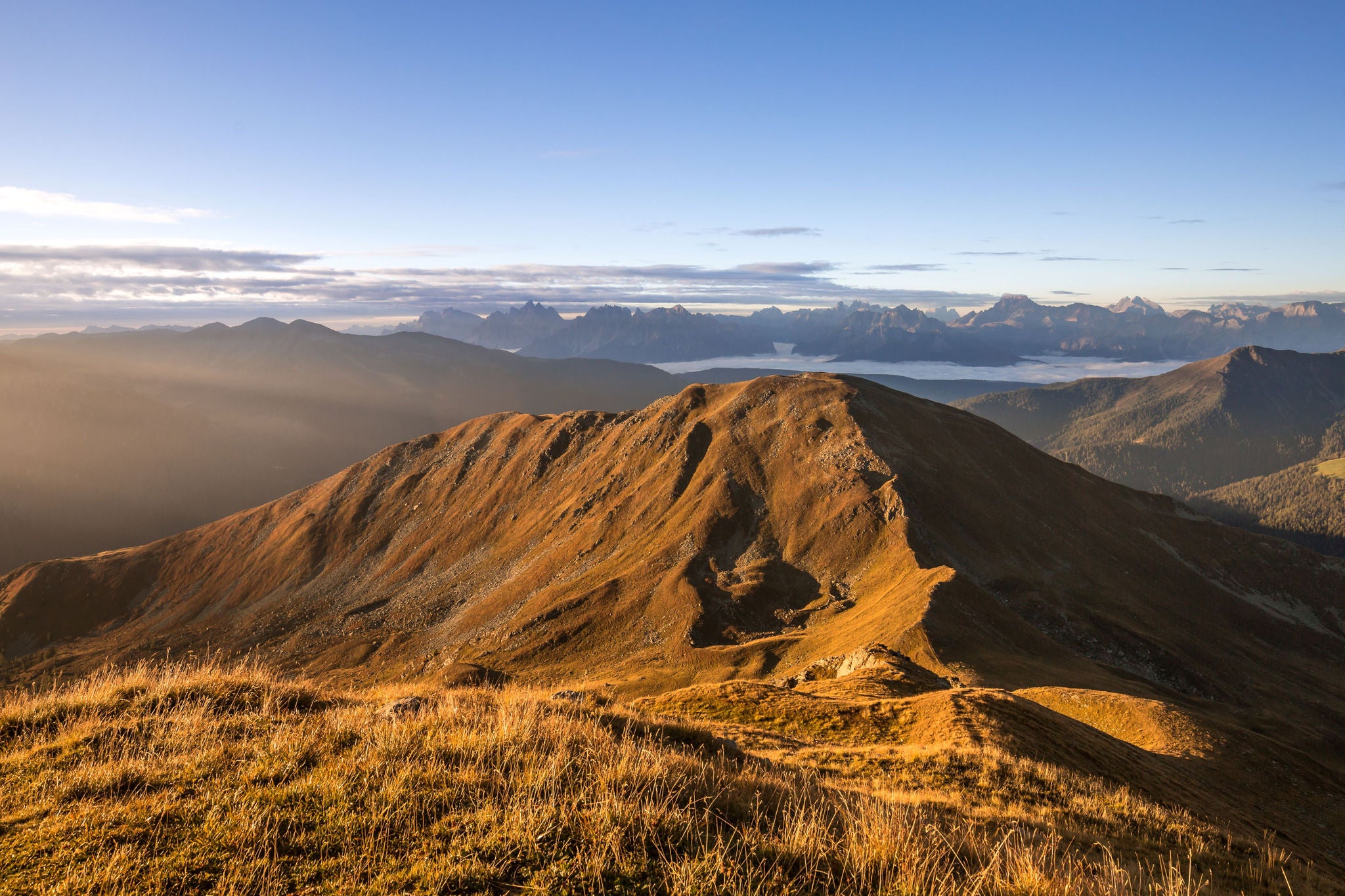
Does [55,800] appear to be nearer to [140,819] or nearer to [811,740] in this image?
[140,819]

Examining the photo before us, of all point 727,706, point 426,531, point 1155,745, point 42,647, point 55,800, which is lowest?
→ point 42,647

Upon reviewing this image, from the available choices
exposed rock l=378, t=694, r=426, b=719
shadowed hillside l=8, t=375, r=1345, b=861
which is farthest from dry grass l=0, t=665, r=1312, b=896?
shadowed hillside l=8, t=375, r=1345, b=861

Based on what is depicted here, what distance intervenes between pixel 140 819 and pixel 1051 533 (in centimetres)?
11197

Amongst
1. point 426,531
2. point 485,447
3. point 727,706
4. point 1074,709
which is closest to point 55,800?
point 727,706

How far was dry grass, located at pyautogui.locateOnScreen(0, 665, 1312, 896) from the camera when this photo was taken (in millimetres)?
6574

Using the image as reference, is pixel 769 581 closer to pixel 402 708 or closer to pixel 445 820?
pixel 402 708

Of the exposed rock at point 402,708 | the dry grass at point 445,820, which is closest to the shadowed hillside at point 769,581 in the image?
the dry grass at point 445,820

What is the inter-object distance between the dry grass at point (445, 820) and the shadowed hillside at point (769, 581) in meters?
16.7

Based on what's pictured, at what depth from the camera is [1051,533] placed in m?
97.8

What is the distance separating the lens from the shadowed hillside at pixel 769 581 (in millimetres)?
56000

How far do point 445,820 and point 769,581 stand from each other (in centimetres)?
8465

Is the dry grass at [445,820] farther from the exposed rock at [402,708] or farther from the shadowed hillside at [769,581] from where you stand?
the shadowed hillside at [769,581]

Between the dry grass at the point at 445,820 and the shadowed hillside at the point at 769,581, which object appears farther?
the shadowed hillside at the point at 769,581

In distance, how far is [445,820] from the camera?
24.7 ft
